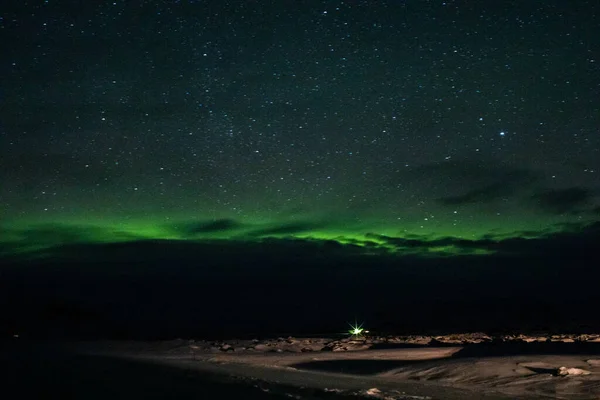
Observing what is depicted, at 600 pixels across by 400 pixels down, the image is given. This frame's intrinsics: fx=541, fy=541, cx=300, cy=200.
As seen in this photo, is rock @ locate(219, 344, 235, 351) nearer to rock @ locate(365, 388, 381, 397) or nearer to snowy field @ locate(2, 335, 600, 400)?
snowy field @ locate(2, 335, 600, 400)

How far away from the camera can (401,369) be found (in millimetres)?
10258

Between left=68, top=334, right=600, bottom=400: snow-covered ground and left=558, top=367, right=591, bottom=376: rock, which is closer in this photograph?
left=68, top=334, right=600, bottom=400: snow-covered ground

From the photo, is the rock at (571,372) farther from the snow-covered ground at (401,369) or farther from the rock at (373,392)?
the rock at (373,392)

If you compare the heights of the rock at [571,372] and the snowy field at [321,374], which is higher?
the rock at [571,372]

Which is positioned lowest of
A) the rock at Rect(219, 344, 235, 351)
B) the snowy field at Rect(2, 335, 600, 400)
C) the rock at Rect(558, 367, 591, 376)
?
the rock at Rect(219, 344, 235, 351)

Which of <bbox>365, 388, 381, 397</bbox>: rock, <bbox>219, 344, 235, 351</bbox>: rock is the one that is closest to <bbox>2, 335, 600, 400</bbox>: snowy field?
<bbox>365, 388, 381, 397</bbox>: rock

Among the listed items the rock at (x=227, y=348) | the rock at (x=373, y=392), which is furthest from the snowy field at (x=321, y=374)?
the rock at (x=227, y=348)

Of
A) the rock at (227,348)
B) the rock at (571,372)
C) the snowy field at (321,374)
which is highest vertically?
the rock at (571,372)

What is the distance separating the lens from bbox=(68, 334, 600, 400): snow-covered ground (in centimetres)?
784

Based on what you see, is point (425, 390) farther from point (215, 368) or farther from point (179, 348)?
point (179, 348)

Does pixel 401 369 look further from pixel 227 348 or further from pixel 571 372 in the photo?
pixel 227 348

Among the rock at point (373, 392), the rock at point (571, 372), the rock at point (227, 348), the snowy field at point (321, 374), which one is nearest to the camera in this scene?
the rock at point (373, 392)

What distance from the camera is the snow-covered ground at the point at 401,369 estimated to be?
25.7 feet

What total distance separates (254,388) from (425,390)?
262cm
